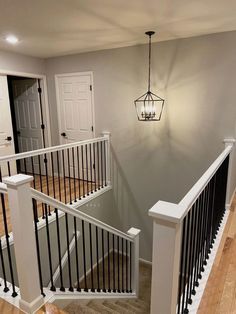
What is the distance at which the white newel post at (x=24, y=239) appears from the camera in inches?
60.9

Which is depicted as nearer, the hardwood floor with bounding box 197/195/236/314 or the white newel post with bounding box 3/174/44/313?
the white newel post with bounding box 3/174/44/313

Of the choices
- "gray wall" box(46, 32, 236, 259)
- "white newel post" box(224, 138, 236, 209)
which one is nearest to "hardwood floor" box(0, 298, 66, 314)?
"white newel post" box(224, 138, 236, 209)

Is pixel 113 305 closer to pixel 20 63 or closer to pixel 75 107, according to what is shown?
pixel 75 107

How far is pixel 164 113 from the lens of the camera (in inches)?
160

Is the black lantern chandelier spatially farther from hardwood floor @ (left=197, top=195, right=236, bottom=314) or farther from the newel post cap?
the newel post cap

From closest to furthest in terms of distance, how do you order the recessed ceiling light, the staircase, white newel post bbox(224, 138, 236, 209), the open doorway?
the staircase < white newel post bbox(224, 138, 236, 209) < the recessed ceiling light < the open doorway

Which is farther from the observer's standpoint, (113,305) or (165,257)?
(113,305)

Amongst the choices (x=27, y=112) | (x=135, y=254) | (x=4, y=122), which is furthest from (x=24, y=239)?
(x=27, y=112)

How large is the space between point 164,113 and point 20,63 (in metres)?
2.98

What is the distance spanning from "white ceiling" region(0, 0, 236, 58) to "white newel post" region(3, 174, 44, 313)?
1.85 m

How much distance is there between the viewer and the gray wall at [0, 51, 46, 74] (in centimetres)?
432

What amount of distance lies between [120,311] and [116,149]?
8.92ft

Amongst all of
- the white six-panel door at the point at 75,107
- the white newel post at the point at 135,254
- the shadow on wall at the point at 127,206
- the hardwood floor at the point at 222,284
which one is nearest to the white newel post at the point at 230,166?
the hardwood floor at the point at 222,284

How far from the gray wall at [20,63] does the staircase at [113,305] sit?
4044mm
